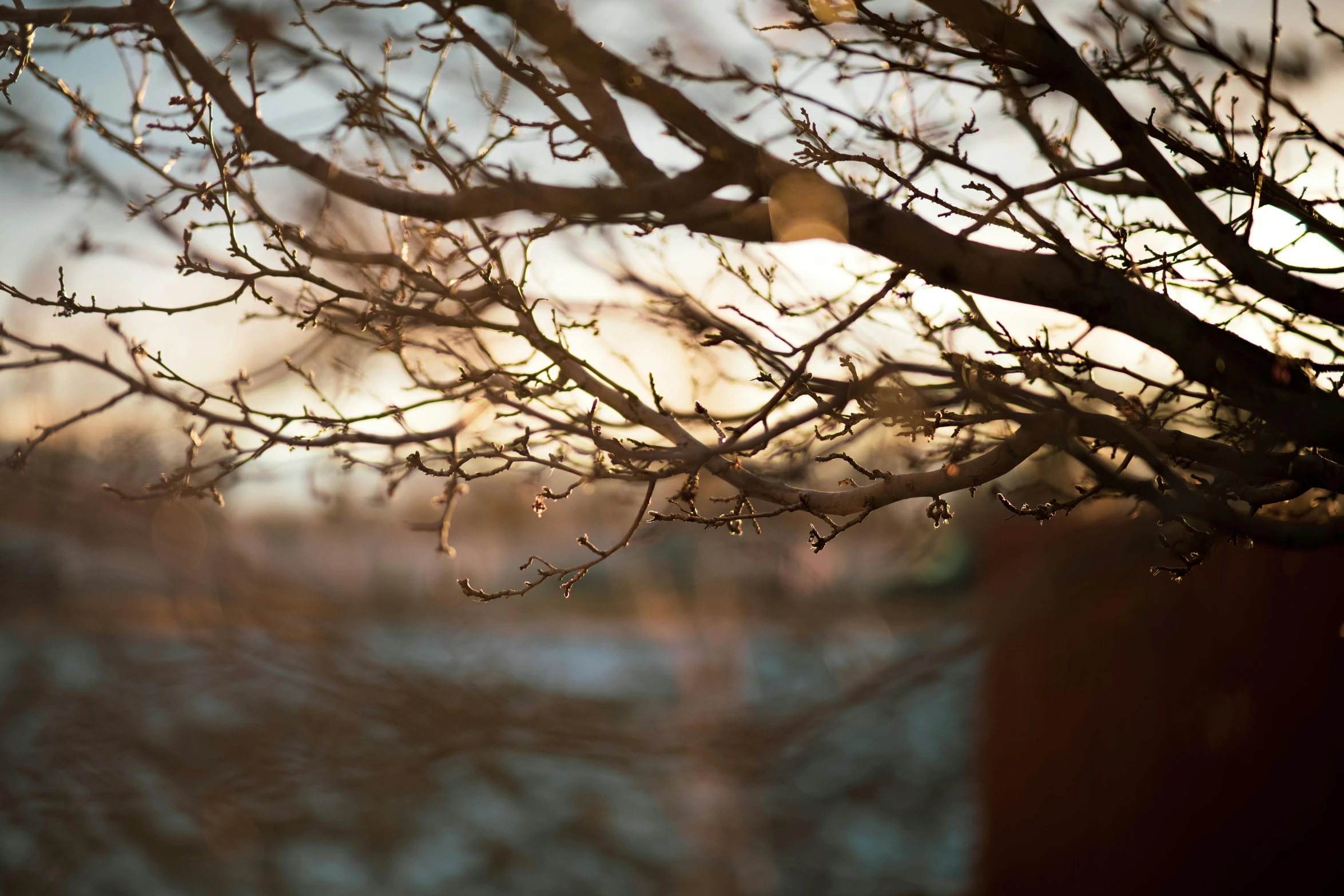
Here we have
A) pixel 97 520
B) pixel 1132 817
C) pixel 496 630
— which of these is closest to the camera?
pixel 97 520

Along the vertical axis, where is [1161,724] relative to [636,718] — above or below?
below

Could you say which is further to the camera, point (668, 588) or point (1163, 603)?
point (668, 588)

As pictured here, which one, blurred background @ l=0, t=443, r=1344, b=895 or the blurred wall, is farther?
the blurred wall

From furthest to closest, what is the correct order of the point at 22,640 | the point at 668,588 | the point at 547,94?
the point at 668,588 < the point at 22,640 < the point at 547,94

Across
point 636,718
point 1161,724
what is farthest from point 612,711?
point 1161,724

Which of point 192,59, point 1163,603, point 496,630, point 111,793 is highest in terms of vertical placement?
point 192,59

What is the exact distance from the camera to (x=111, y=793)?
657 cm

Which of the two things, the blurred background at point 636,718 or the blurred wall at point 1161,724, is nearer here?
the blurred background at point 636,718

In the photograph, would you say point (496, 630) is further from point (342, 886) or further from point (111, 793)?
point (111, 793)

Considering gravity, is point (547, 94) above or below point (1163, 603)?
above

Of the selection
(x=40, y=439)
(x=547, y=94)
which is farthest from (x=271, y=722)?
(x=547, y=94)

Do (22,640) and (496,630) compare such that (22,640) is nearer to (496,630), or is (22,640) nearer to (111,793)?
(111,793)

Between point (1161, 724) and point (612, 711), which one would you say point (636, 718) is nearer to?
point (612, 711)

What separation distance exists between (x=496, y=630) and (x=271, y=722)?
2625mm
